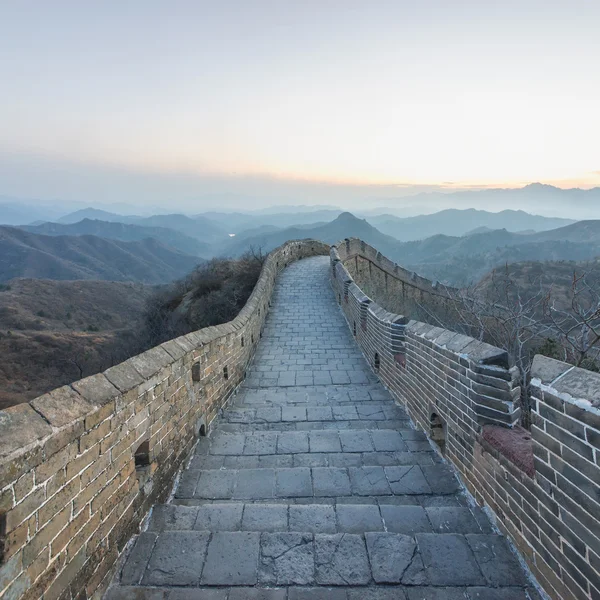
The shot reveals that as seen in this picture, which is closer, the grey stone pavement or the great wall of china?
the great wall of china

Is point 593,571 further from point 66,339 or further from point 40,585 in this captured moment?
point 66,339

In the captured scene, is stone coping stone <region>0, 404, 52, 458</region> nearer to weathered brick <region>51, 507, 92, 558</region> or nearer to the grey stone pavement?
weathered brick <region>51, 507, 92, 558</region>

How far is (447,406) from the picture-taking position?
11.1 ft

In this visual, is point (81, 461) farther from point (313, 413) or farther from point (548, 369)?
point (313, 413)

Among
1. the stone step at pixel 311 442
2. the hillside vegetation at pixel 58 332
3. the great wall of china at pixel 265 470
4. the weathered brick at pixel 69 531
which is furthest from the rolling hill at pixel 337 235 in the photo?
the weathered brick at pixel 69 531

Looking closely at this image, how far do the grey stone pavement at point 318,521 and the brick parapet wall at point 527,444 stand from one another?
21cm

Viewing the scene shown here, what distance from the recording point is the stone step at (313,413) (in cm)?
469

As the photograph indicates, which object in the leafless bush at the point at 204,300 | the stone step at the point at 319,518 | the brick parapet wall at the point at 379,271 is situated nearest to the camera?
the stone step at the point at 319,518

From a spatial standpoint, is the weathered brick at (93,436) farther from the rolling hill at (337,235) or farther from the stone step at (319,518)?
the rolling hill at (337,235)

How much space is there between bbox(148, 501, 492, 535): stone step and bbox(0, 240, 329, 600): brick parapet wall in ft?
0.85

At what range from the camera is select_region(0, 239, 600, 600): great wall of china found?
170 cm

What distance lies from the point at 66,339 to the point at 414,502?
3076 cm

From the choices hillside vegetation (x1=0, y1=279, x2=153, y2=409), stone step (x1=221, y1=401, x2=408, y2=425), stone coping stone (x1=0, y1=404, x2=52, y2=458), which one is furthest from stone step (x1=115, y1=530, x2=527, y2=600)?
hillside vegetation (x1=0, y1=279, x2=153, y2=409)

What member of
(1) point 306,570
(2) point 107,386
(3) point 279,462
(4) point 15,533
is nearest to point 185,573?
(1) point 306,570
